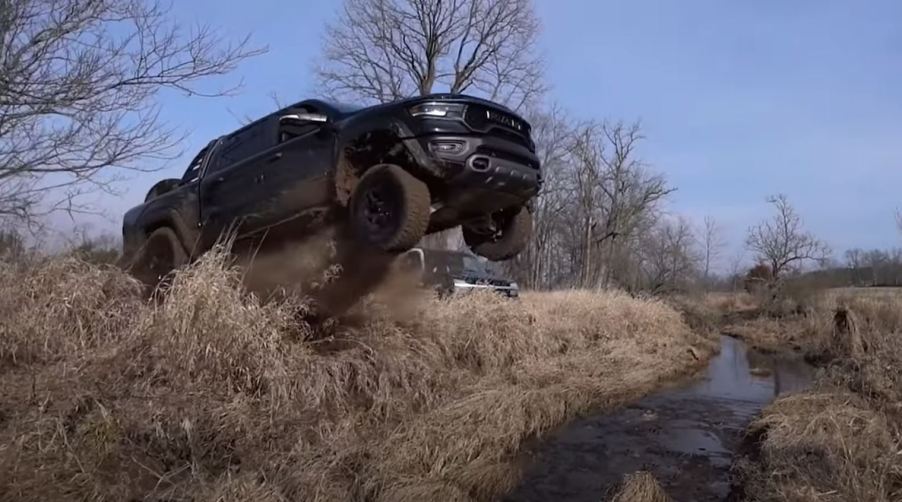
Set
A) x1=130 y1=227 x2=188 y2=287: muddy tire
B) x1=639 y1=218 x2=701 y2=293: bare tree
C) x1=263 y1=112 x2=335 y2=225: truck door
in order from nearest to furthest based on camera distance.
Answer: x1=263 y1=112 x2=335 y2=225: truck door
x1=130 y1=227 x2=188 y2=287: muddy tire
x1=639 y1=218 x2=701 y2=293: bare tree

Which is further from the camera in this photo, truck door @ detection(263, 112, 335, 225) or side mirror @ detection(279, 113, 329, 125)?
side mirror @ detection(279, 113, 329, 125)

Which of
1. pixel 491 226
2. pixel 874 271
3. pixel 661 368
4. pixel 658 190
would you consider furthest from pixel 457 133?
pixel 874 271

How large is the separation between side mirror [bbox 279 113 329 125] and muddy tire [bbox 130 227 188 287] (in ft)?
6.07

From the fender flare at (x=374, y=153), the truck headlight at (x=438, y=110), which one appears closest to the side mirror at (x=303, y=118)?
the fender flare at (x=374, y=153)

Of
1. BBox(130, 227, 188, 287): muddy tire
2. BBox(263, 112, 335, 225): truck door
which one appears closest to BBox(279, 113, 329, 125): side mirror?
BBox(263, 112, 335, 225): truck door

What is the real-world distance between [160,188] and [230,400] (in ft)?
13.2

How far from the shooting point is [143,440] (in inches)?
169

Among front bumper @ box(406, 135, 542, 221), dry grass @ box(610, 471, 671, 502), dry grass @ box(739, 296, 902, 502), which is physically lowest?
dry grass @ box(610, 471, 671, 502)

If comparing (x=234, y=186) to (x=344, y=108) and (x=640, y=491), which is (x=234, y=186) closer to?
(x=344, y=108)

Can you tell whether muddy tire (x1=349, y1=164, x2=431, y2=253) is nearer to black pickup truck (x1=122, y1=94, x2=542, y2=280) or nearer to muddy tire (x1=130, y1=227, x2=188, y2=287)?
black pickup truck (x1=122, y1=94, x2=542, y2=280)

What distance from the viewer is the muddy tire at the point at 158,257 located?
681 cm

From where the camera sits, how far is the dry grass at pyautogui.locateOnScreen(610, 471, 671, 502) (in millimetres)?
4465

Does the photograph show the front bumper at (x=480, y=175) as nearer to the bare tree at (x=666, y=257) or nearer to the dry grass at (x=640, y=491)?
the dry grass at (x=640, y=491)

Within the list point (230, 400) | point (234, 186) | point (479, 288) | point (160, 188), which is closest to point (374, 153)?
point (234, 186)
